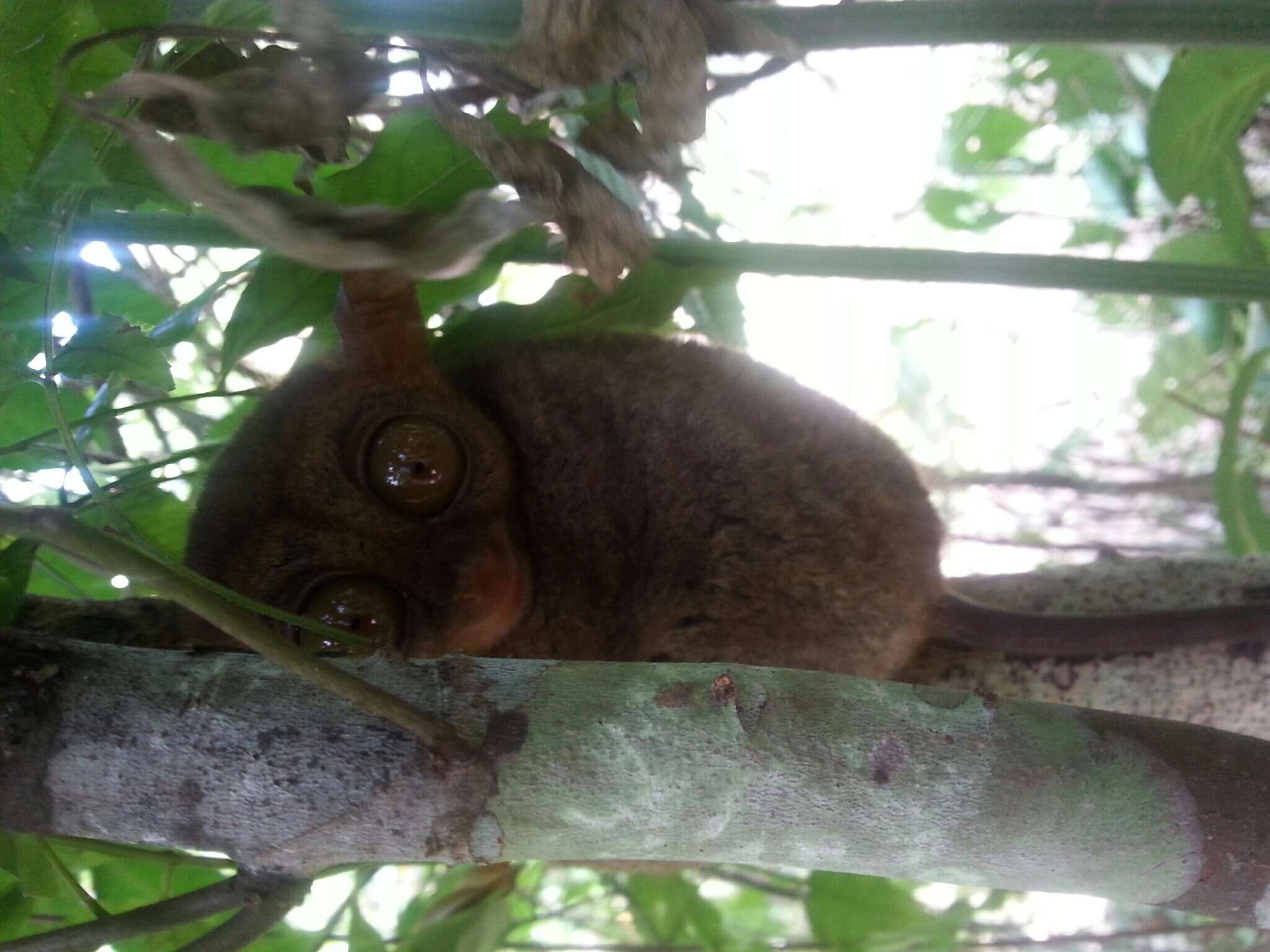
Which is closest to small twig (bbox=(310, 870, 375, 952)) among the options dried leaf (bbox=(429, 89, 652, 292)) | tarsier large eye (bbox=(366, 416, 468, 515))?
tarsier large eye (bbox=(366, 416, 468, 515))

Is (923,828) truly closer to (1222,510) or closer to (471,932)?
(471,932)

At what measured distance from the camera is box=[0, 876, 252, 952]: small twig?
1.06 meters

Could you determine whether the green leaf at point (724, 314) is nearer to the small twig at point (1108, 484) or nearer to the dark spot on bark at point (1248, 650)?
the dark spot on bark at point (1248, 650)

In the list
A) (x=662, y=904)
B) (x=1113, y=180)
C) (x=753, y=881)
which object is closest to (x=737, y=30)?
(x=662, y=904)

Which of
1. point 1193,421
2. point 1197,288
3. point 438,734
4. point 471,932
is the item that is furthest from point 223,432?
point 1193,421

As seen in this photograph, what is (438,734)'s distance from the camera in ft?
3.30

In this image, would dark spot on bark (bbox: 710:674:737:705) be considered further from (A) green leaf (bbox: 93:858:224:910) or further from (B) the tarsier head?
(A) green leaf (bbox: 93:858:224:910)

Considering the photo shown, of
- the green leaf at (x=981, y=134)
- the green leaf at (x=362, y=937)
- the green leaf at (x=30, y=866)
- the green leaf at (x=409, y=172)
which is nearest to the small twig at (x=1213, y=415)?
the green leaf at (x=981, y=134)

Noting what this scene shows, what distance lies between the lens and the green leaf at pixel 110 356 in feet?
4.46

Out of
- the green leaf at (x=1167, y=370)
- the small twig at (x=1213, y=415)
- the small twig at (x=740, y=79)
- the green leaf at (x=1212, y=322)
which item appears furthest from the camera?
the green leaf at (x=1167, y=370)

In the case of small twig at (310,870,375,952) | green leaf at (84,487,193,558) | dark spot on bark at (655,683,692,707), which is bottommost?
small twig at (310,870,375,952)

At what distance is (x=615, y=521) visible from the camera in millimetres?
1996

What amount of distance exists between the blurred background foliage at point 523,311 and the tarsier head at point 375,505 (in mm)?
120

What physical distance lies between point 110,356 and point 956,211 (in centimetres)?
343
